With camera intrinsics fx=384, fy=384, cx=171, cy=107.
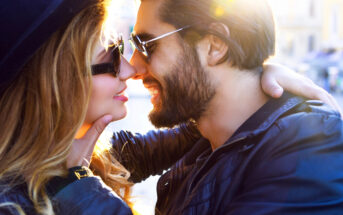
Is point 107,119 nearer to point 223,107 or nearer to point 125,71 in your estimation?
point 125,71

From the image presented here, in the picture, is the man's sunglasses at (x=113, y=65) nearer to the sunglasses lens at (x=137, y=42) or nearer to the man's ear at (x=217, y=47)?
the sunglasses lens at (x=137, y=42)

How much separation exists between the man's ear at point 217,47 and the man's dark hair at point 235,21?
0.8 inches

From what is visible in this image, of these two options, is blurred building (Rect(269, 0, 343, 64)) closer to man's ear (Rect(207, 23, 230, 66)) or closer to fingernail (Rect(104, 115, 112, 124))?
man's ear (Rect(207, 23, 230, 66))

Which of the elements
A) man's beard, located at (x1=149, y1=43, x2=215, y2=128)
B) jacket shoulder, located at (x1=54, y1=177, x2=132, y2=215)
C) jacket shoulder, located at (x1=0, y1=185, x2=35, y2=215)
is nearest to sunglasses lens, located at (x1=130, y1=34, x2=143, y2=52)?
man's beard, located at (x1=149, y1=43, x2=215, y2=128)

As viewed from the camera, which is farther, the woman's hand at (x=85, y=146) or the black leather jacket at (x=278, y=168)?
the woman's hand at (x=85, y=146)

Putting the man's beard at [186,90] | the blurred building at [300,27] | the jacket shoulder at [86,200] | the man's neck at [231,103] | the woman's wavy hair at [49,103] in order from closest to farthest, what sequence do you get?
the jacket shoulder at [86,200] → the woman's wavy hair at [49,103] → the man's neck at [231,103] → the man's beard at [186,90] → the blurred building at [300,27]

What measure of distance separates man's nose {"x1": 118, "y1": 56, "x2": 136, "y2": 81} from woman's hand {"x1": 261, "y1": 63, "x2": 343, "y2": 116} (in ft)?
2.65

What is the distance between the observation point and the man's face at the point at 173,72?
241cm

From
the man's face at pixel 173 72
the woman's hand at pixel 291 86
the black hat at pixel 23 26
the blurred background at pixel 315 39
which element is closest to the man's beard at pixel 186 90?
the man's face at pixel 173 72

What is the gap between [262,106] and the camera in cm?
222

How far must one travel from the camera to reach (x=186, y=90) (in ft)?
7.98

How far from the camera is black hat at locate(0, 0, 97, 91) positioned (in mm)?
1584

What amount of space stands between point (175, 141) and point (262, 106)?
84 centimetres

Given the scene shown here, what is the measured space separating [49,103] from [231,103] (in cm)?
106
